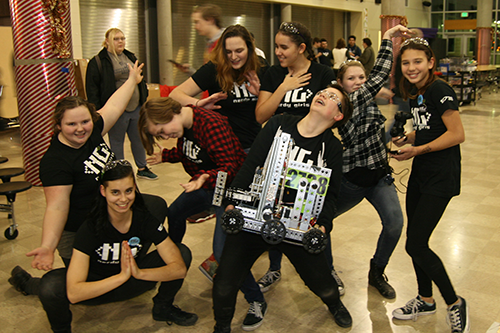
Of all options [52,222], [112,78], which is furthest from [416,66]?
[112,78]

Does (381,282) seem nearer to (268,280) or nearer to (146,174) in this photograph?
(268,280)

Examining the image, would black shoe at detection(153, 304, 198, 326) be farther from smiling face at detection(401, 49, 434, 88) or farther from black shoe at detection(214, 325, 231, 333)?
smiling face at detection(401, 49, 434, 88)

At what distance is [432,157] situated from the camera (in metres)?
2.48

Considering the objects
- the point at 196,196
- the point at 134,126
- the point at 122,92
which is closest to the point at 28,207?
the point at 134,126

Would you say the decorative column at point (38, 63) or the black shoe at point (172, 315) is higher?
the decorative column at point (38, 63)

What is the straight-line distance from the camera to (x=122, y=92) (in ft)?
10.2

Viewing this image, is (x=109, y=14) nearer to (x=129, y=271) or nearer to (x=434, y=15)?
(x=129, y=271)

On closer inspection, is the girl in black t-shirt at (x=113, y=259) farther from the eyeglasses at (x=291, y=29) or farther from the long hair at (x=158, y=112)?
the eyeglasses at (x=291, y=29)

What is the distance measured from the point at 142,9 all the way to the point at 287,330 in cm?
1147

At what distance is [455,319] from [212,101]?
6.07 ft

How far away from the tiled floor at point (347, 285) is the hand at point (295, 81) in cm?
124

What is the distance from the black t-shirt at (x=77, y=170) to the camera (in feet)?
8.11

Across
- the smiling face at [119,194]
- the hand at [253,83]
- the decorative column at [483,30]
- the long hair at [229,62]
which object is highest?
the decorative column at [483,30]

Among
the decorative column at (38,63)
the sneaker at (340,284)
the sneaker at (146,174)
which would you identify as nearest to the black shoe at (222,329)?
the sneaker at (340,284)
